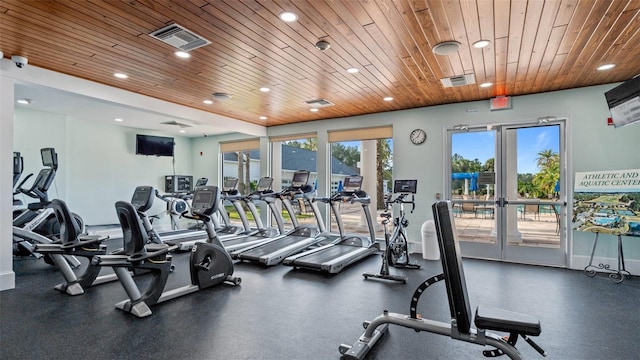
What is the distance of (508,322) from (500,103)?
15.7 feet

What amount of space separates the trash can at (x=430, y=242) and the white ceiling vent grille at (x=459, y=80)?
7.50 ft

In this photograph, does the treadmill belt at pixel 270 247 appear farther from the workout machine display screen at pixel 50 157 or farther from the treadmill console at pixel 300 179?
the workout machine display screen at pixel 50 157

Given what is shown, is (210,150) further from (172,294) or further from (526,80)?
(526,80)

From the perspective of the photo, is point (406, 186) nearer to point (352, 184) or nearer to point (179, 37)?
point (352, 184)

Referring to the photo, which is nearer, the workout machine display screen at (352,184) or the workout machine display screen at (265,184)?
the workout machine display screen at (352,184)

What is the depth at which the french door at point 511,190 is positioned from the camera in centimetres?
532

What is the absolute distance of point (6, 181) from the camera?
156 inches

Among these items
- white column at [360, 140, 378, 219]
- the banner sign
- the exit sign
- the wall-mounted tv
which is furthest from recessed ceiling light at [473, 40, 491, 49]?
the wall-mounted tv

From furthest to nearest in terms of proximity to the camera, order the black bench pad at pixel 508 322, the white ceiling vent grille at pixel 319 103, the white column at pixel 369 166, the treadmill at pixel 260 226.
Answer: the white column at pixel 369 166, the treadmill at pixel 260 226, the white ceiling vent grille at pixel 319 103, the black bench pad at pixel 508 322

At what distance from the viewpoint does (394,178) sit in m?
6.64

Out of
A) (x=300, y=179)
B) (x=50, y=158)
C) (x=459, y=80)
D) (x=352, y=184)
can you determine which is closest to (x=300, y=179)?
(x=300, y=179)

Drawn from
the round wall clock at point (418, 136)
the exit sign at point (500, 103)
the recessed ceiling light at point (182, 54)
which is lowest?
the round wall clock at point (418, 136)

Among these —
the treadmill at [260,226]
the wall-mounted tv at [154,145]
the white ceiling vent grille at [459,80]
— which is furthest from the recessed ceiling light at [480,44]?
the wall-mounted tv at [154,145]

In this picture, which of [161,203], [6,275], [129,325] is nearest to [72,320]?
[129,325]
